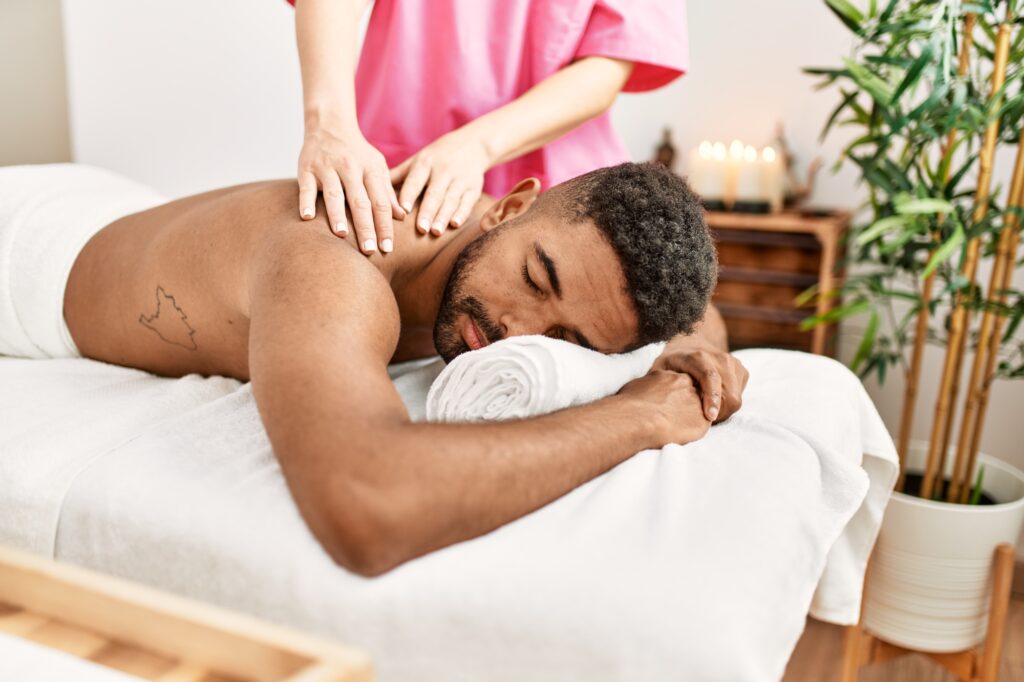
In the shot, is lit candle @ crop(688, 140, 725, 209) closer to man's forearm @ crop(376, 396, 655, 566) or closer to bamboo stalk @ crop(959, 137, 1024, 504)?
bamboo stalk @ crop(959, 137, 1024, 504)

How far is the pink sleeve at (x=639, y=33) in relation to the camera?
66.4 inches

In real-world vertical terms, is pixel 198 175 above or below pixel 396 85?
below

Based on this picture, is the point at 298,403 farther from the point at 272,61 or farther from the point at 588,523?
the point at 272,61

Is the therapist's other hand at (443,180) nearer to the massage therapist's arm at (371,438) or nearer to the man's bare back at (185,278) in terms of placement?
the man's bare back at (185,278)

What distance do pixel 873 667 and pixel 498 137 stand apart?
4.98 ft

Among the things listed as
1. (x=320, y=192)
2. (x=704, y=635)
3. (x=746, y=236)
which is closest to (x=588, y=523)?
(x=704, y=635)

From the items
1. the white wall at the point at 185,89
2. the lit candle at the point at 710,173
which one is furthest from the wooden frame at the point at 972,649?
the white wall at the point at 185,89

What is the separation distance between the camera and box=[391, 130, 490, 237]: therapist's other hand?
131 centimetres

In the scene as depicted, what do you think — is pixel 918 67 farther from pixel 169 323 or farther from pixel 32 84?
pixel 32 84

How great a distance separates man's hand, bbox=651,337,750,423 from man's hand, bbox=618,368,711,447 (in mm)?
15

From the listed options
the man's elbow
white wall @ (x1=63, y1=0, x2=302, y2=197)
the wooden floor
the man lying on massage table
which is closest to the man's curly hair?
the man lying on massage table

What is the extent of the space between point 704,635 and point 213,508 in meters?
0.52

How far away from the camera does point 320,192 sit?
4.01ft

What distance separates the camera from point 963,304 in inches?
70.6
